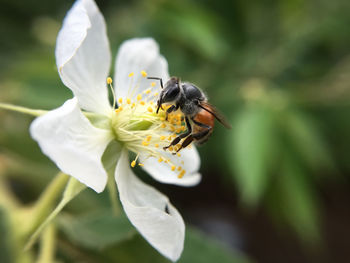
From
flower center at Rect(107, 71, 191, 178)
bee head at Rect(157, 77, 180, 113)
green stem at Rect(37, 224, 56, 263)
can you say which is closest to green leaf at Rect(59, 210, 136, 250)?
green stem at Rect(37, 224, 56, 263)

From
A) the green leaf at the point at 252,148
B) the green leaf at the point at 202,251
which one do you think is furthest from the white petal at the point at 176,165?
the green leaf at the point at 252,148

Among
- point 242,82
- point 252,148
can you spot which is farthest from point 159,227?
point 242,82

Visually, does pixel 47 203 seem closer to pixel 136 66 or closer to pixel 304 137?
pixel 136 66

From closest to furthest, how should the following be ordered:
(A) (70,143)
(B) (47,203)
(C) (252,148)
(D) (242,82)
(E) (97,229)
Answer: (A) (70,143) → (B) (47,203) → (E) (97,229) → (C) (252,148) → (D) (242,82)

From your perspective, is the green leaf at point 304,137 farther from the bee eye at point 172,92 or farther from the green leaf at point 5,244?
the green leaf at point 5,244

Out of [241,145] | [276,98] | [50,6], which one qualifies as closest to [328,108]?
[276,98]

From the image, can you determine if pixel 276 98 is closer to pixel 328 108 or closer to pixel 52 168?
pixel 328 108
